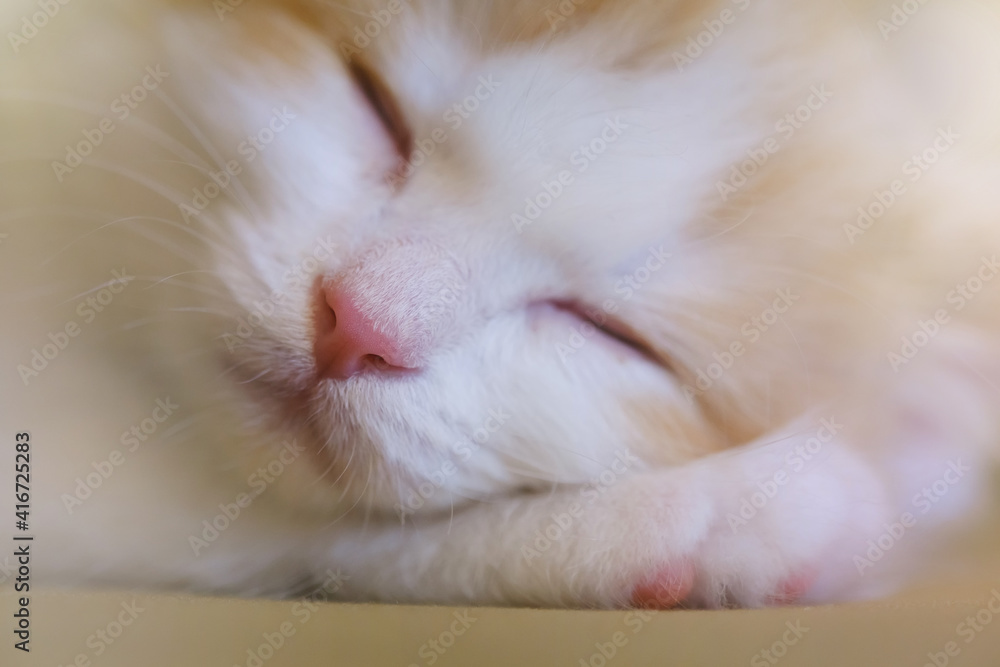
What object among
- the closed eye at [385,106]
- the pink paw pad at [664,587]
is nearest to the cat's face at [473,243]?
the closed eye at [385,106]

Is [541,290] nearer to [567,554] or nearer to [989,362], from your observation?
[567,554]

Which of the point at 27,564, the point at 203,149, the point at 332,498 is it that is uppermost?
the point at 203,149

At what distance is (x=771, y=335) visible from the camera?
0.82 meters

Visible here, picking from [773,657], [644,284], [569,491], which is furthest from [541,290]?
[773,657]

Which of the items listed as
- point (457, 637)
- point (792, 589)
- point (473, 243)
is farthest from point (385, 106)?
point (792, 589)

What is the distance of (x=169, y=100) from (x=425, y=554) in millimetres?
616

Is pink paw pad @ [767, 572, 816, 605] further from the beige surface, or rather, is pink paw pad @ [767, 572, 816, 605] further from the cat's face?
the cat's face

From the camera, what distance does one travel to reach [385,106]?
0.83m

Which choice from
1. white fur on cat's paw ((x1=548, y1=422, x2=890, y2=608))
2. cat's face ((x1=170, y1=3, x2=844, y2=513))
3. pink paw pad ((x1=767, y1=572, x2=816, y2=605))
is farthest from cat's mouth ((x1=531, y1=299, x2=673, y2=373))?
pink paw pad ((x1=767, y1=572, x2=816, y2=605))

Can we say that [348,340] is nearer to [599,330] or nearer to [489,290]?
[489,290]

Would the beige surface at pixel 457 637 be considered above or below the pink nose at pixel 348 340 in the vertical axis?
below

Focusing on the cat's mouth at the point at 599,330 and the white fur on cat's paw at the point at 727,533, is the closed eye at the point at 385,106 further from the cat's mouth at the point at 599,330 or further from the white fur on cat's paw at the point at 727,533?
the white fur on cat's paw at the point at 727,533

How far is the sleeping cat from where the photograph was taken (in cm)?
80

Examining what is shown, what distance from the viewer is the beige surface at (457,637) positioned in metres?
0.81
